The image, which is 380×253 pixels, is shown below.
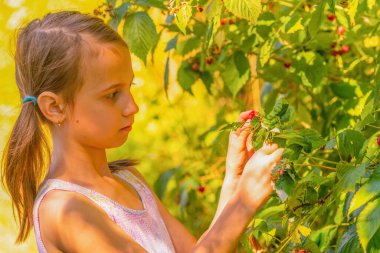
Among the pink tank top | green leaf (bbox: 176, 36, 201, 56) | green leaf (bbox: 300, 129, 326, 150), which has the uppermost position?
green leaf (bbox: 300, 129, 326, 150)

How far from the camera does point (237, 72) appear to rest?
2332 millimetres

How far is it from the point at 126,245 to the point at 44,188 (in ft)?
0.70

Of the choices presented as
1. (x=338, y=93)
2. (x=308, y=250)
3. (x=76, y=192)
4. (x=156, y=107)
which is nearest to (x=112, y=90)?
(x=76, y=192)

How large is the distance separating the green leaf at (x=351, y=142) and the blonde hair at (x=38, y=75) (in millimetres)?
497

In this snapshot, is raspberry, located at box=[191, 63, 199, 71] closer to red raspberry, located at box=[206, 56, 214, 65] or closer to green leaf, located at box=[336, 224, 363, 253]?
red raspberry, located at box=[206, 56, 214, 65]

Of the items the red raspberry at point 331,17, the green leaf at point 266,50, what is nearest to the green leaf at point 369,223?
the green leaf at point 266,50

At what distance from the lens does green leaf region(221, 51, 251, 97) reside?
91.2 inches

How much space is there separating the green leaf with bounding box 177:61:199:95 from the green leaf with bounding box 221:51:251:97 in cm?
16

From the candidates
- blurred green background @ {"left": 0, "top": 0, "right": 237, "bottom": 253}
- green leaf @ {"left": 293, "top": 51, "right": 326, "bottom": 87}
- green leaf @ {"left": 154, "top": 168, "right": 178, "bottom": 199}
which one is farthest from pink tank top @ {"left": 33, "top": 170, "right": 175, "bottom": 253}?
blurred green background @ {"left": 0, "top": 0, "right": 237, "bottom": 253}

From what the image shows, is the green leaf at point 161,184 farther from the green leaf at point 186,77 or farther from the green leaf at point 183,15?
the green leaf at point 183,15

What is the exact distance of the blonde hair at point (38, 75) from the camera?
5.72 ft

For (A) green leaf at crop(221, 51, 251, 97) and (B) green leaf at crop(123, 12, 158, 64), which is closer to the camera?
(B) green leaf at crop(123, 12, 158, 64)

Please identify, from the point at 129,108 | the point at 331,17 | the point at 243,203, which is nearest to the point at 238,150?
the point at 243,203

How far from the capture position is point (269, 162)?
1.53 m
